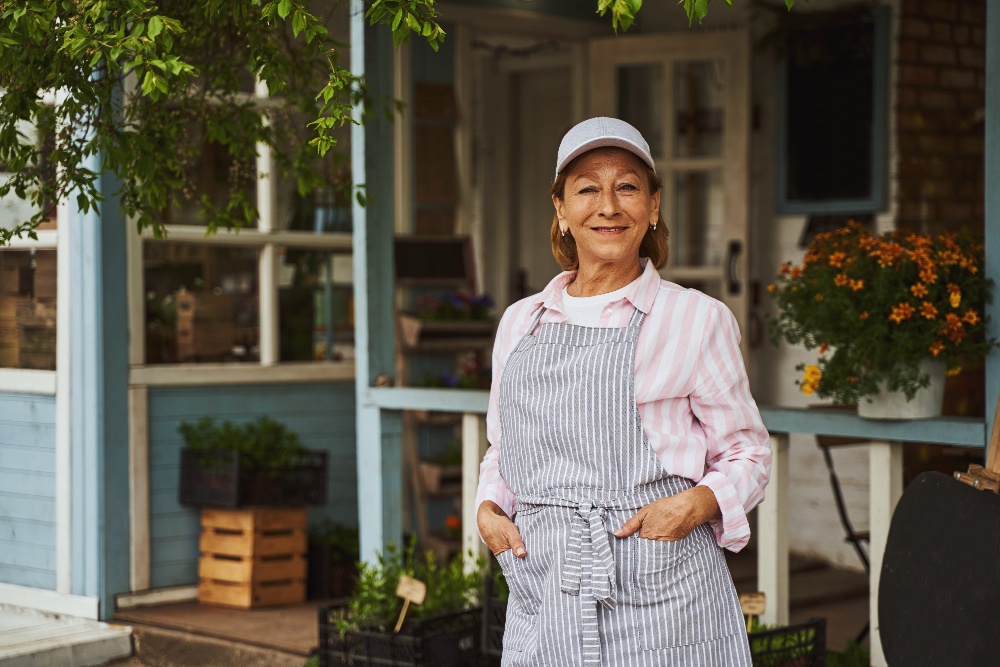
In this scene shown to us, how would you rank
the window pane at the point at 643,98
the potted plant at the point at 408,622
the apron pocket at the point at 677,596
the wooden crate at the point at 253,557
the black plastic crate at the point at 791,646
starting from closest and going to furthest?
the apron pocket at the point at 677,596
the black plastic crate at the point at 791,646
the potted plant at the point at 408,622
the wooden crate at the point at 253,557
the window pane at the point at 643,98

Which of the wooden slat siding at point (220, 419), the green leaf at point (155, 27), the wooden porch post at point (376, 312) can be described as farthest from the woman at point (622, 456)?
the wooden slat siding at point (220, 419)

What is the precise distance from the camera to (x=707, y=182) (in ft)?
20.9

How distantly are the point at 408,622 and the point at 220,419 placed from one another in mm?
2000

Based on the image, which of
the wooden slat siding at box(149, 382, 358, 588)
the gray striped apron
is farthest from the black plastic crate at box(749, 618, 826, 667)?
the wooden slat siding at box(149, 382, 358, 588)

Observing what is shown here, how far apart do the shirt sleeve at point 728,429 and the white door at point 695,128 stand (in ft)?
12.1

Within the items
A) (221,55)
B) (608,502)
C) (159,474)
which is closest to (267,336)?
(159,474)

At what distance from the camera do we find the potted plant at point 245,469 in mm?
5668

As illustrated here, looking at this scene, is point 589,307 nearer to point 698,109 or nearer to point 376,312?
point 376,312

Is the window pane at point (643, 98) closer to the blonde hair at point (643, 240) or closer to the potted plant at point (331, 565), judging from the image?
the potted plant at point (331, 565)

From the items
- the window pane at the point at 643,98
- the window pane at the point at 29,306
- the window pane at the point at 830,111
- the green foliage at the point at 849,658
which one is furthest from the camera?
the window pane at the point at 643,98

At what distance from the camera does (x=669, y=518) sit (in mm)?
2379

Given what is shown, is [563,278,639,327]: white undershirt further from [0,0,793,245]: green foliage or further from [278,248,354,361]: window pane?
[278,248,354,361]: window pane

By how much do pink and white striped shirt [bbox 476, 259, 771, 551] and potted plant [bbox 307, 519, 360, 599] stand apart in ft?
12.0

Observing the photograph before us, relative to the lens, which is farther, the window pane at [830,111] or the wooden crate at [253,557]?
the window pane at [830,111]
